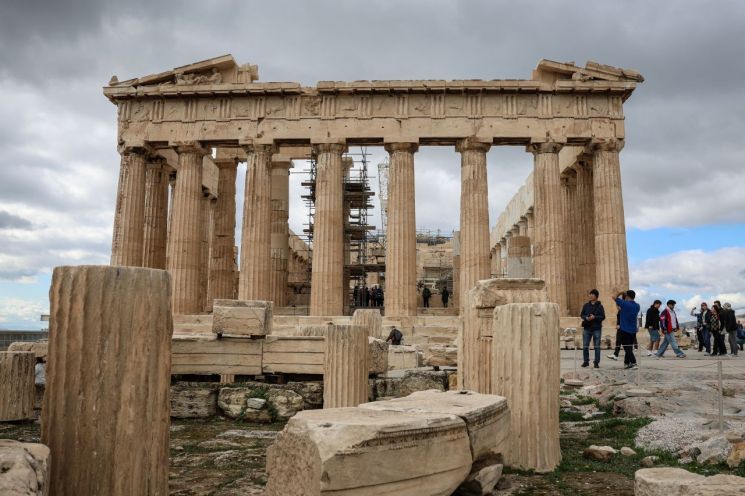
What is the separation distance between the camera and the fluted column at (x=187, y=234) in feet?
76.1

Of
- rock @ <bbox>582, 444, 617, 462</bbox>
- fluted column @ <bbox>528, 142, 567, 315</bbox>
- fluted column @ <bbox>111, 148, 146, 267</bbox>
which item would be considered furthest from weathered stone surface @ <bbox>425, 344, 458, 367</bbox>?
fluted column @ <bbox>111, 148, 146, 267</bbox>

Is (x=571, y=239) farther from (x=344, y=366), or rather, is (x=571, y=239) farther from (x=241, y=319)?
(x=344, y=366)

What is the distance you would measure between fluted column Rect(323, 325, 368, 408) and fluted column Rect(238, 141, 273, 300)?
13977mm

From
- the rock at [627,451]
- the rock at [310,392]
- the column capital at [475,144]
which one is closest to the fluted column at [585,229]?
the column capital at [475,144]

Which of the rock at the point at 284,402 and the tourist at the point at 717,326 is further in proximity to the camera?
the tourist at the point at 717,326

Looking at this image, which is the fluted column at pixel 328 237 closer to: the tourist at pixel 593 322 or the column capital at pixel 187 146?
the column capital at pixel 187 146

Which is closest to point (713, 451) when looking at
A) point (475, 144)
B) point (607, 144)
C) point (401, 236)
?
point (401, 236)

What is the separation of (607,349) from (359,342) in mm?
12278

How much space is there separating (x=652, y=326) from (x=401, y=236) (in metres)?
9.74

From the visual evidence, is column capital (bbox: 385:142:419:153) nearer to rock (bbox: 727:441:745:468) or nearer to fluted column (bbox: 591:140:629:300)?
fluted column (bbox: 591:140:629:300)

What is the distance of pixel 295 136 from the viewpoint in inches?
917

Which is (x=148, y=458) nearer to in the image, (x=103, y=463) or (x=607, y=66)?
(x=103, y=463)

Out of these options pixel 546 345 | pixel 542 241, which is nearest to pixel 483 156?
pixel 542 241

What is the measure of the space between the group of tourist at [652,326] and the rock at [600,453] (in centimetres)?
608
